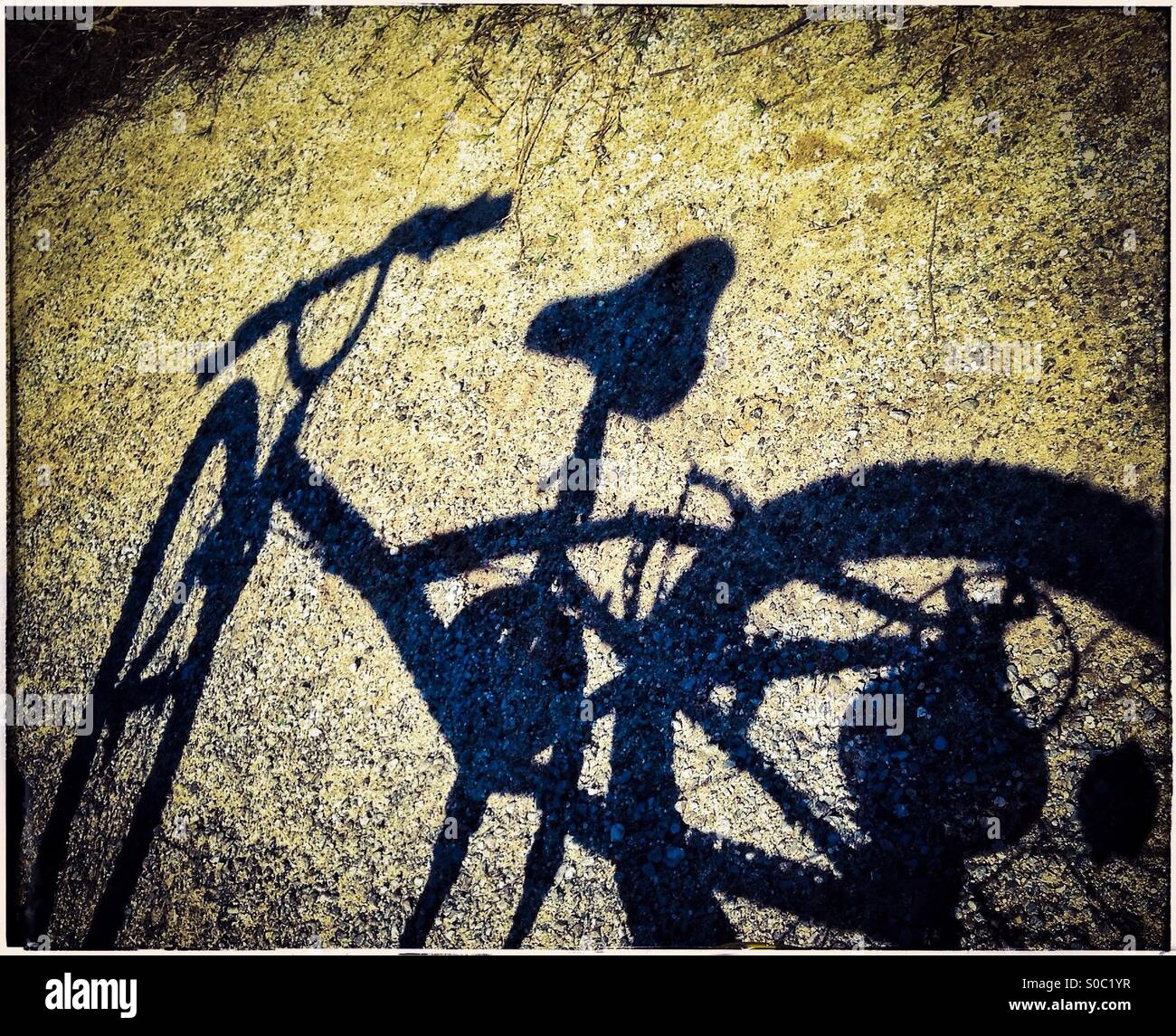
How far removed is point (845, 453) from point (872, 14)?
7.99ft

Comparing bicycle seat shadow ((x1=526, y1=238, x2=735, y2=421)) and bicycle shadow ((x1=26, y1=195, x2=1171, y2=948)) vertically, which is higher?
bicycle seat shadow ((x1=526, y1=238, x2=735, y2=421))

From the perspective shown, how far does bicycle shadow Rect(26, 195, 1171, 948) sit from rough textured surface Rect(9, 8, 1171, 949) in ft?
0.07

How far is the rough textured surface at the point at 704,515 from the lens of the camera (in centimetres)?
257

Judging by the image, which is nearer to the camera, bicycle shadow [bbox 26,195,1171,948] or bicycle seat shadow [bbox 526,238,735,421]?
bicycle shadow [bbox 26,195,1171,948]

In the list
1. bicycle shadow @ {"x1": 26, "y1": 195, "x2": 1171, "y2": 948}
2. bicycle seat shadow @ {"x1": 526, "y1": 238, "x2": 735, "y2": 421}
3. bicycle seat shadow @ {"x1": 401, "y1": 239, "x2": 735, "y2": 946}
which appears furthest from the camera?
bicycle seat shadow @ {"x1": 526, "y1": 238, "x2": 735, "y2": 421}

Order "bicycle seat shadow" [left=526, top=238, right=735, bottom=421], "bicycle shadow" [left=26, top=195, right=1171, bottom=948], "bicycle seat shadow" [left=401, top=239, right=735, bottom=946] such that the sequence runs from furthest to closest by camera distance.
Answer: "bicycle seat shadow" [left=526, top=238, right=735, bottom=421], "bicycle seat shadow" [left=401, top=239, right=735, bottom=946], "bicycle shadow" [left=26, top=195, right=1171, bottom=948]

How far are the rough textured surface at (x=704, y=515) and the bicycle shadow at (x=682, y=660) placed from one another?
21 millimetres

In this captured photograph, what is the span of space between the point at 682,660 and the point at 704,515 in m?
0.72

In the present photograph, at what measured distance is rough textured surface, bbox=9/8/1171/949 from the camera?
257 cm

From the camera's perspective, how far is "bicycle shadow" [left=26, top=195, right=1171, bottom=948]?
2541 millimetres

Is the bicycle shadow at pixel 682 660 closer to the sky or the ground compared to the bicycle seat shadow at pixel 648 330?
closer to the ground

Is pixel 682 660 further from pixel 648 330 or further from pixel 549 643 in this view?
pixel 648 330

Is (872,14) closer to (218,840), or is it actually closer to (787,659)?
(787,659)
